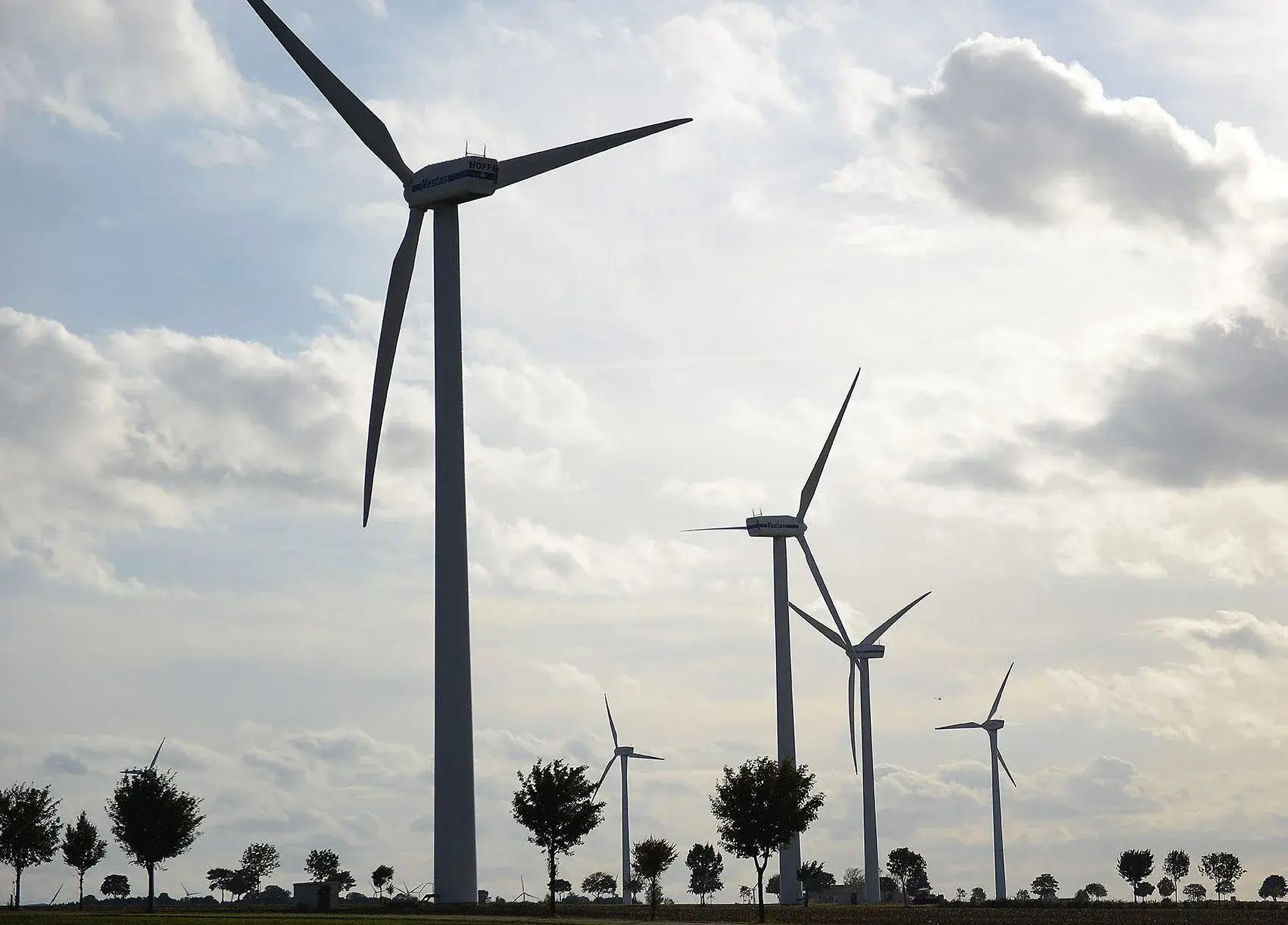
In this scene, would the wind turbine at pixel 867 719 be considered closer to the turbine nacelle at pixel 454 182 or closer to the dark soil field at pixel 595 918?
the dark soil field at pixel 595 918

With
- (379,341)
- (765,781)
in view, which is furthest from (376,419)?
(765,781)

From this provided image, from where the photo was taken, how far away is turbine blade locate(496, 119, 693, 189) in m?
89.3

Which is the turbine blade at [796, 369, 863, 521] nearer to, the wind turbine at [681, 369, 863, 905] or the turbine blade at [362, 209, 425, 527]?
the wind turbine at [681, 369, 863, 905]

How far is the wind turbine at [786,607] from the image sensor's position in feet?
476

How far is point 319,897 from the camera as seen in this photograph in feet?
324

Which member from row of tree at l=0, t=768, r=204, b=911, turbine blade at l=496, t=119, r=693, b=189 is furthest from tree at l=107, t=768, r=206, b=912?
turbine blade at l=496, t=119, r=693, b=189

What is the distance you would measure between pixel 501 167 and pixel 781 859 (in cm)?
8433

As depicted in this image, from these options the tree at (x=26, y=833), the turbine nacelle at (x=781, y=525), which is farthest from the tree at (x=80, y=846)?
the turbine nacelle at (x=781, y=525)

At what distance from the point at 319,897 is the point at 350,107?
49450 millimetres

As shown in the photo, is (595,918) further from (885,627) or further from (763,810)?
→ (885,627)

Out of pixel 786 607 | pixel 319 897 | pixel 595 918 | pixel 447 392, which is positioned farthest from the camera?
pixel 786 607

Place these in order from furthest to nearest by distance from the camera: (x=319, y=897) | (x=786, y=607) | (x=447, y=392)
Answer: (x=786, y=607), (x=319, y=897), (x=447, y=392)

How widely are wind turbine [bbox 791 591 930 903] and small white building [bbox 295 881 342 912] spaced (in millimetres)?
70626

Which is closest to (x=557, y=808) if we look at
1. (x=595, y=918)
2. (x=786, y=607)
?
(x=595, y=918)
